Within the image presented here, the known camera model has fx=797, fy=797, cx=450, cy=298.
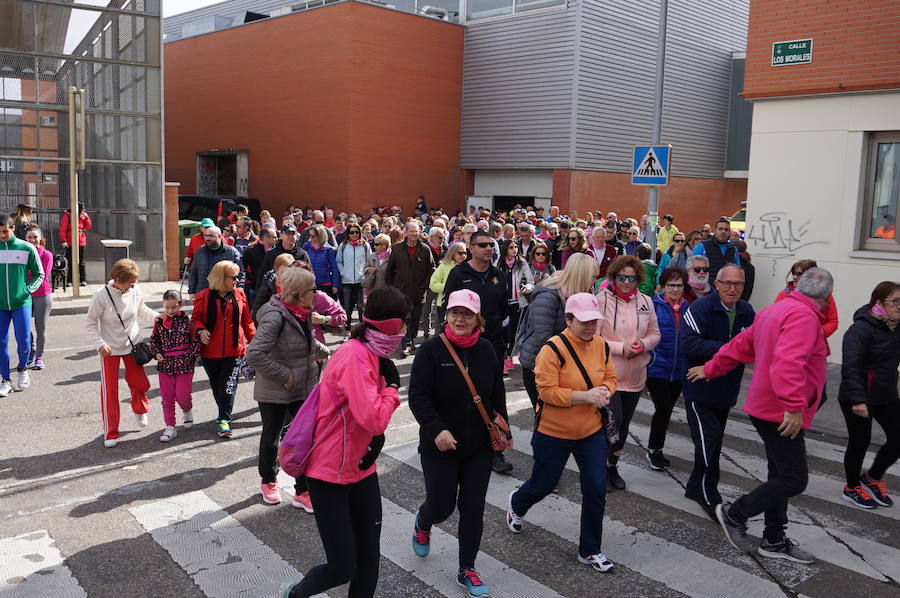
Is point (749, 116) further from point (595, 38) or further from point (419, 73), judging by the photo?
point (419, 73)

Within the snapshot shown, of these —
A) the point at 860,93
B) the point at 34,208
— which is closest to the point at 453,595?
the point at 860,93

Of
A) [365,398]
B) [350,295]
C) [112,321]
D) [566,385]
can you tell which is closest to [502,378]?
[566,385]

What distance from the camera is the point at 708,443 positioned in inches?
235

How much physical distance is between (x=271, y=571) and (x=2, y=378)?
5.77 metres

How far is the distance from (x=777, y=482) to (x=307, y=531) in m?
3.19

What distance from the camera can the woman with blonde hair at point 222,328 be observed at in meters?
7.52

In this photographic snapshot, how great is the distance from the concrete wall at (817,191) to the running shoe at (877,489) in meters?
5.57

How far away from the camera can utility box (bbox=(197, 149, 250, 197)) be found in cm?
3309

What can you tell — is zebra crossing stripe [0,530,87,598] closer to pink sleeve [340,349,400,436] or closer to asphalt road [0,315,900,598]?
asphalt road [0,315,900,598]

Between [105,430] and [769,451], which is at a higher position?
[769,451]

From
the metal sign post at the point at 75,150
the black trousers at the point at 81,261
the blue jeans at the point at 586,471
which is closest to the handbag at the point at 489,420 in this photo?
the blue jeans at the point at 586,471

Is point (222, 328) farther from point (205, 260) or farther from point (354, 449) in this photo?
point (354, 449)

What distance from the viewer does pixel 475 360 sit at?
479 cm

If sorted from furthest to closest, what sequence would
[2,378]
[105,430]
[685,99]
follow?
[685,99] < [2,378] < [105,430]
